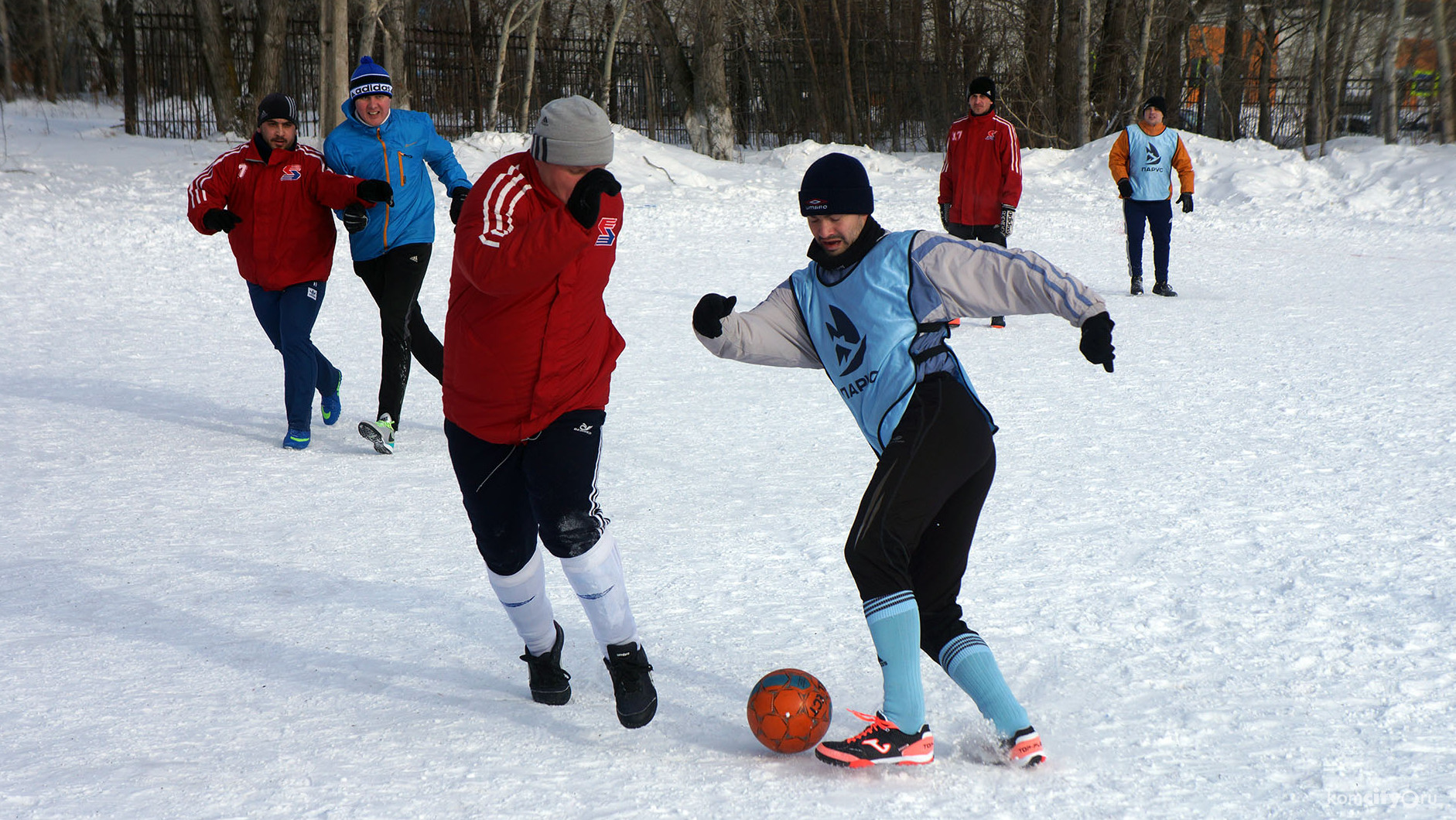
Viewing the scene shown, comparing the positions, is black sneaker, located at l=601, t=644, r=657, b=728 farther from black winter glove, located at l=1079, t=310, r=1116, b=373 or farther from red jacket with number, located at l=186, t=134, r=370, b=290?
red jacket with number, located at l=186, t=134, r=370, b=290

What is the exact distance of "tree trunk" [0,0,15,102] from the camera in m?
21.8

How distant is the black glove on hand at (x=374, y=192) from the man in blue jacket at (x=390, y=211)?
0.69 ft

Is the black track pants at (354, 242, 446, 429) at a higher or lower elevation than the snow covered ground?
higher

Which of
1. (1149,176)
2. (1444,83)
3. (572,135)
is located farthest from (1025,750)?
(1444,83)

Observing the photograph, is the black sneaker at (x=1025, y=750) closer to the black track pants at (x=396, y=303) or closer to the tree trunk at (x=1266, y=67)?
the black track pants at (x=396, y=303)

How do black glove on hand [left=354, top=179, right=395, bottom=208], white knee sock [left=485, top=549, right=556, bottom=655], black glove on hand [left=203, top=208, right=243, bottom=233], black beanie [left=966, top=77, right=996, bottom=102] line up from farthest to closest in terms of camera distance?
black beanie [left=966, top=77, right=996, bottom=102] < black glove on hand [left=203, top=208, right=243, bottom=233] < black glove on hand [left=354, top=179, right=395, bottom=208] < white knee sock [left=485, top=549, right=556, bottom=655]

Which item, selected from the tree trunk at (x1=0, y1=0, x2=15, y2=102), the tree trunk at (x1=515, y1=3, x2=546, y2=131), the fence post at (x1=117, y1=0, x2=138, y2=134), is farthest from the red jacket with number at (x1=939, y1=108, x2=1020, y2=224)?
the tree trunk at (x1=0, y1=0, x2=15, y2=102)

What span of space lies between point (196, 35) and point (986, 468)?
77.3ft

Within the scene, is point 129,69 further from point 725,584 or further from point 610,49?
point 725,584

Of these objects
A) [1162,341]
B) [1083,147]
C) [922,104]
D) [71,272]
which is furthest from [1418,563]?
[922,104]

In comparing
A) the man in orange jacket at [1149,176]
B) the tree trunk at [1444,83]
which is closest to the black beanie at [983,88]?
the man in orange jacket at [1149,176]

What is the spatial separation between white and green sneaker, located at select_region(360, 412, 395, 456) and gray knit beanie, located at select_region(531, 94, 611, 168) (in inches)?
137

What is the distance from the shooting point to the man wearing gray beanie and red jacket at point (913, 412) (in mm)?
2871

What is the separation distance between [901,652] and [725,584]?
4.86ft
